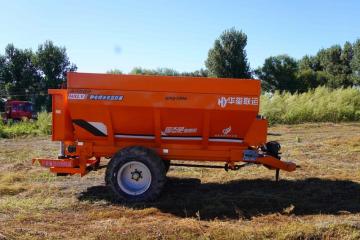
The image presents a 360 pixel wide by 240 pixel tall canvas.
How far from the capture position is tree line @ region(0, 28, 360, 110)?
53.1 meters

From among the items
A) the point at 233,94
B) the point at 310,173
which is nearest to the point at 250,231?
the point at 233,94

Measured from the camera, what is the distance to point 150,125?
7.84 m

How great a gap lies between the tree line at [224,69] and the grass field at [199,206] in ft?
139

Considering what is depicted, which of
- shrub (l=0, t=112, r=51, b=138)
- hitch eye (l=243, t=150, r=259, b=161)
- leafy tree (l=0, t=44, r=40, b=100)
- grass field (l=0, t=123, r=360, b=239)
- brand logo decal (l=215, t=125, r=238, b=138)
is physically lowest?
grass field (l=0, t=123, r=360, b=239)

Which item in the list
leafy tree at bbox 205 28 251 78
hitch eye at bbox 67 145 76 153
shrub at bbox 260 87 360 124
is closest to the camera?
hitch eye at bbox 67 145 76 153

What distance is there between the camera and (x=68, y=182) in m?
8.98

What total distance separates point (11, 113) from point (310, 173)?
35351 millimetres

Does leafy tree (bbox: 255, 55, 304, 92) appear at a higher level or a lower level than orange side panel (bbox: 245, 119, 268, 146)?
higher

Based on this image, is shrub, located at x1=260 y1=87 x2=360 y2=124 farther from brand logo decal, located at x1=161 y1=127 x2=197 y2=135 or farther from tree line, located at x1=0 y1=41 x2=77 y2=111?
tree line, located at x1=0 y1=41 x2=77 y2=111

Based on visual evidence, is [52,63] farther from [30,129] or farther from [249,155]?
[249,155]

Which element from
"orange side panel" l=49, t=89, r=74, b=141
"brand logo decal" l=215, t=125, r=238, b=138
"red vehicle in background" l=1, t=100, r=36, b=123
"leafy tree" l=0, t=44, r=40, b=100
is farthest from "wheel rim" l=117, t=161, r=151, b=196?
"leafy tree" l=0, t=44, r=40, b=100

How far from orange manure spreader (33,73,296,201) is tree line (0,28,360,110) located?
143 ft

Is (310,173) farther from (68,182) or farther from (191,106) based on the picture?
(68,182)

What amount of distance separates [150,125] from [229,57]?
45.7 metres
